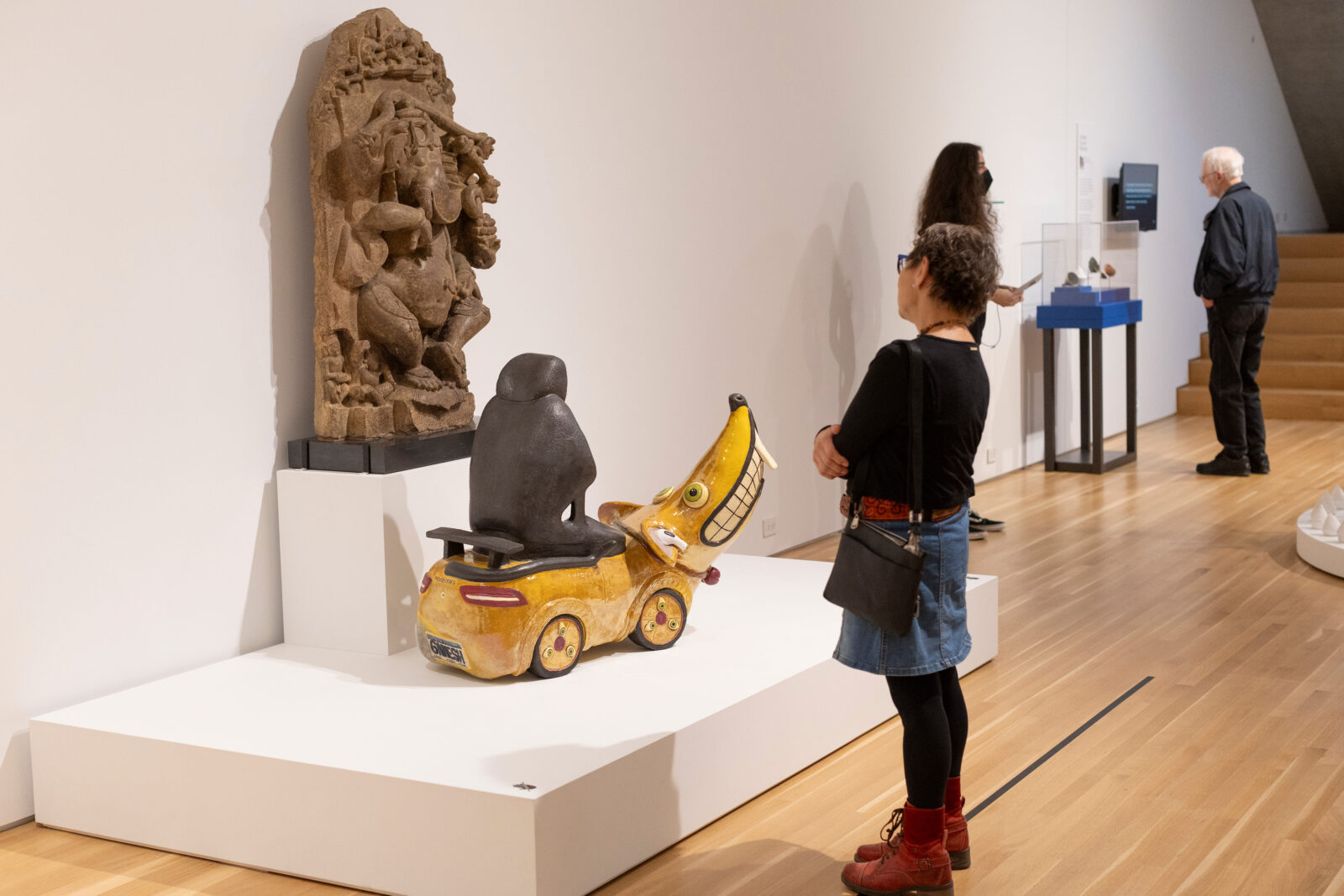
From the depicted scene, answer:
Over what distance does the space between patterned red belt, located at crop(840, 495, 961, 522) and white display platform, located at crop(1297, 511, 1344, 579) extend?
132 inches

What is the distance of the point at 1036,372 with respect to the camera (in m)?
8.47

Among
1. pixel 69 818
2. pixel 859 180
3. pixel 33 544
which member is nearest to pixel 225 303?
pixel 33 544

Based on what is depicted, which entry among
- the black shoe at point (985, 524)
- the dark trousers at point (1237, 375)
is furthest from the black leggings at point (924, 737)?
the dark trousers at point (1237, 375)

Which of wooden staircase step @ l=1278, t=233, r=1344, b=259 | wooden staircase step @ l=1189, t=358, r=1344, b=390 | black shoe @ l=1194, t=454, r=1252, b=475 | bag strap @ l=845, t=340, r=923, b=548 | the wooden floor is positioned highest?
wooden staircase step @ l=1278, t=233, r=1344, b=259

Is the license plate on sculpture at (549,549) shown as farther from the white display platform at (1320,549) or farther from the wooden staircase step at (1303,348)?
the wooden staircase step at (1303,348)

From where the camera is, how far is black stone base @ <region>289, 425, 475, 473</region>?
147 inches

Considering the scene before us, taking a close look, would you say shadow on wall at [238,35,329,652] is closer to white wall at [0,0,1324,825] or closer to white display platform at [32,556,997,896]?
white wall at [0,0,1324,825]

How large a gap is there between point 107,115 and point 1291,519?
541 cm

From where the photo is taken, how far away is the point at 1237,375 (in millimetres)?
7906

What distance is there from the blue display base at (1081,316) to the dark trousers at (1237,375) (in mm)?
503

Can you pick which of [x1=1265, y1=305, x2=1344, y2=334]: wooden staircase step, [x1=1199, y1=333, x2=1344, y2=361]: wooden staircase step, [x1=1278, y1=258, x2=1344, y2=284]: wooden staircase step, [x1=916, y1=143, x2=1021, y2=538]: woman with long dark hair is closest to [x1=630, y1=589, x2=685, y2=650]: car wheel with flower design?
[x1=916, y1=143, x2=1021, y2=538]: woman with long dark hair

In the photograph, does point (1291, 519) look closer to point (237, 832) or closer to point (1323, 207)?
point (237, 832)

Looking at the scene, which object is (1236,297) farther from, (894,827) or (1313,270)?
(894,827)

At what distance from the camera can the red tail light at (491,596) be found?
3.29m
